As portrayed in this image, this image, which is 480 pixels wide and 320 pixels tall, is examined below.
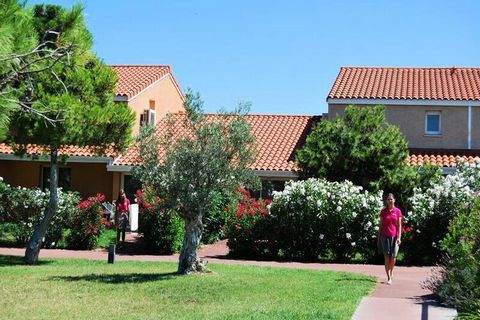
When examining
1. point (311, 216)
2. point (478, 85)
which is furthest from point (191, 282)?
point (478, 85)

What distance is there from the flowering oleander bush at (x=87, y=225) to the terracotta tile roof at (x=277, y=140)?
403cm

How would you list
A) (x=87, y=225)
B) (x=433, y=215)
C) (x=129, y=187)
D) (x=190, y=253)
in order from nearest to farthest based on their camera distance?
1. (x=190, y=253)
2. (x=433, y=215)
3. (x=87, y=225)
4. (x=129, y=187)

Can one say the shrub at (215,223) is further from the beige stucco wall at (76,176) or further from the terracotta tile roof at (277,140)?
the beige stucco wall at (76,176)

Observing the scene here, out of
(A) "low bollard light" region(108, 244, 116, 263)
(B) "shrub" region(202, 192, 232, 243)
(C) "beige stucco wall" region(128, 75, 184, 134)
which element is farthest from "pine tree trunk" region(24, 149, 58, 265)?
(C) "beige stucco wall" region(128, 75, 184, 134)

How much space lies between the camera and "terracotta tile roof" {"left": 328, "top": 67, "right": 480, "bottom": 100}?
1233 inches

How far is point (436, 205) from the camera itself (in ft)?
70.1

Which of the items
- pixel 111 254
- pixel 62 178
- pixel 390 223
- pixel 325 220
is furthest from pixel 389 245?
pixel 62 178

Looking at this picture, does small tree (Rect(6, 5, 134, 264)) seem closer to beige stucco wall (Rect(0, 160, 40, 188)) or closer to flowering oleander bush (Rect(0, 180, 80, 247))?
flowering oleander bush (Rect(0, 180, 80, 247))

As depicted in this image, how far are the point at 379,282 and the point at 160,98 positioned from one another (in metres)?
22.4

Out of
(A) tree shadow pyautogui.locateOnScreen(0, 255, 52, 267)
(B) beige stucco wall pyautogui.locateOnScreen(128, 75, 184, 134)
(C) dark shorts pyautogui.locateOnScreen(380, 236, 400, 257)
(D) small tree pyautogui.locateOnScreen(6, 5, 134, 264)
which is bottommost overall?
(A) tree shadow pyautogui.locateOnScreen(0, 255, 52, 267)

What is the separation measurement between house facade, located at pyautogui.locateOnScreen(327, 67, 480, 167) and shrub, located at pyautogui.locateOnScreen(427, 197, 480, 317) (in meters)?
18.8

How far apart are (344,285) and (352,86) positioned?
19.0m

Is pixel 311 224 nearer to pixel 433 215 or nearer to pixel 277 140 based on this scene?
pixel 433 215

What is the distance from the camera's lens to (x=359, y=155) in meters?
24.3
